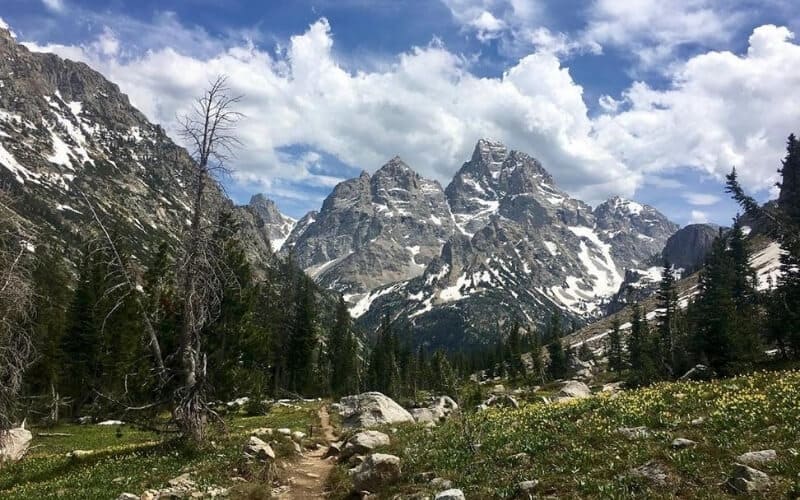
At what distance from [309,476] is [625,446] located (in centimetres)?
1109

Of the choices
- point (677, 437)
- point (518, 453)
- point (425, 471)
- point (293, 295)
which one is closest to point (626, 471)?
point (677, 437)

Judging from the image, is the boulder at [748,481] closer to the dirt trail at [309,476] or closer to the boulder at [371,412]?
the dirt trail at [309,476]

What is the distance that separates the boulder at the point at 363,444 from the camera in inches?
777

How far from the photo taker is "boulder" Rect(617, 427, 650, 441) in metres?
13.1

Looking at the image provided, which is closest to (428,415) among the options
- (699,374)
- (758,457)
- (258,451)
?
(258,451)

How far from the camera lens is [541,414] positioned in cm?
1983

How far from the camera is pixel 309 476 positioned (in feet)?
60.0

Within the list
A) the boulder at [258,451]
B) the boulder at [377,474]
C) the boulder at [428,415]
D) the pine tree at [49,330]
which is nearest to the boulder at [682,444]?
the boulder at [377,474]

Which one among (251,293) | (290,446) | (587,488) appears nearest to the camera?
(587,488)

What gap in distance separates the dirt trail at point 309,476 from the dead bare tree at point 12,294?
33.7 ft

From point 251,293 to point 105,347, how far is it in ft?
58.4

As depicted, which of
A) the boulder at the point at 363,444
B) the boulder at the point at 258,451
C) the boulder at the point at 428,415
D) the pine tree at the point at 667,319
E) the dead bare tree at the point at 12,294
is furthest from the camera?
the pine tree at the point at 667,319

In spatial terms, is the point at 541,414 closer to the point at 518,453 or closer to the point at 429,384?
the point at 518,453

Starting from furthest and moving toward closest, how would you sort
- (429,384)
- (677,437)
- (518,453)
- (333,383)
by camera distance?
(429,384)
(333,383)
(518,453)
(677,437)
